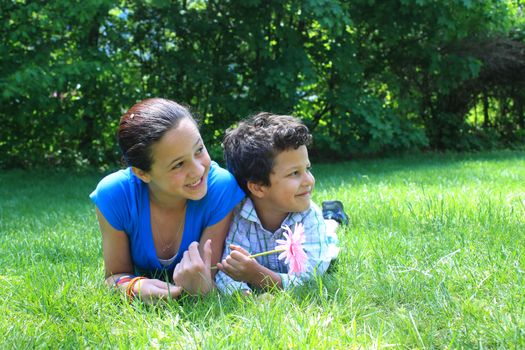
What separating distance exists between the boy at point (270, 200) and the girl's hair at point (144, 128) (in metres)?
0.43

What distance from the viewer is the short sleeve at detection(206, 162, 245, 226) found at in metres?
2.91

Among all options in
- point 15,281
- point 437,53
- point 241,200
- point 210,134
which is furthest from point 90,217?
point 437,53

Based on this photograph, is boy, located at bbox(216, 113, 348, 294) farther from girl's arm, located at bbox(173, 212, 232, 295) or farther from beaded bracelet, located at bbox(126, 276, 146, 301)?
beaded bracelet, located at bbox(126, 276, 146, 301)

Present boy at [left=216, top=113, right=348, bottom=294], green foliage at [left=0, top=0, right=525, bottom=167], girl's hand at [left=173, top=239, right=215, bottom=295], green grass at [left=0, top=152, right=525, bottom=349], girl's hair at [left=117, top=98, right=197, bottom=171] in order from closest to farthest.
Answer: green grass at [left=0, top=152, right=525, bottom=349]
girl's hand at [left=173, top=239, right=215, bottom=295]
girl's hair at [left=117, top=98, right=197, bottom=171]
boy at [left=216, top=113, right=348, bottom=294]
green foliage at [left=0, top=0, right=525, bottom=167]

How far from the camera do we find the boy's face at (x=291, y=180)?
2852 mm

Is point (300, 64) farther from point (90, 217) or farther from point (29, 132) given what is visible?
point (90, 217)

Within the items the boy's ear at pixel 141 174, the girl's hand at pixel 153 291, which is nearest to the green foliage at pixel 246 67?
the boy's ear at pixel 141 174

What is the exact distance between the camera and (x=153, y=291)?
101 inches

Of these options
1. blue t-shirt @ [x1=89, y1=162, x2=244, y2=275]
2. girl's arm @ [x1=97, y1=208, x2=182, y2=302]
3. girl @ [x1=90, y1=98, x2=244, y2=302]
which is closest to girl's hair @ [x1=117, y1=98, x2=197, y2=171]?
girl @ [x1=90, y1=98, x2=244, y2=302]

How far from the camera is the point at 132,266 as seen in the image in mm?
2980

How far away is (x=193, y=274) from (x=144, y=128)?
2.25 feet

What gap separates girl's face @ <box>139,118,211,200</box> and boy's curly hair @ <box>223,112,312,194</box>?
0.25m

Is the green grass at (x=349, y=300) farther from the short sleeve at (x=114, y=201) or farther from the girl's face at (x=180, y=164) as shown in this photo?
the girl's face at (x=180, y=164)

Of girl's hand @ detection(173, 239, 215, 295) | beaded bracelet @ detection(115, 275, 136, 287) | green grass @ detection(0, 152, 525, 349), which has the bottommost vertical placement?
green grass @ detection(0, 152, 525, 349)
